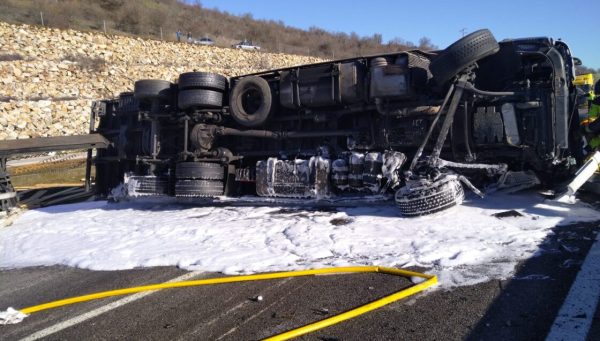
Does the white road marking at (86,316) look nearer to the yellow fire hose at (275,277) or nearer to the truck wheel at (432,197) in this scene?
the yellow fire hose at (275,277)

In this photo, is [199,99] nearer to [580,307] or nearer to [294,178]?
[294,178]

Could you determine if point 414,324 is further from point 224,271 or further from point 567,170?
point 567,170

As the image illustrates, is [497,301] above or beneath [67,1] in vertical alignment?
beneath

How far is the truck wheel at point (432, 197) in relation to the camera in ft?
16.6

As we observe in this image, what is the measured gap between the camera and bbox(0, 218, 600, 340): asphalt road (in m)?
2.55

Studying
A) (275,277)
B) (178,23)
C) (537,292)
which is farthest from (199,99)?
(178,23)

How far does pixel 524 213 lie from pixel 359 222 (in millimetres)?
1860

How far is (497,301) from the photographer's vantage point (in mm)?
2820

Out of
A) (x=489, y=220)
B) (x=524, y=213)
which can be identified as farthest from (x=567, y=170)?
(x=489, y=220)

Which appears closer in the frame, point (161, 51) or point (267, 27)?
point (161, 51)

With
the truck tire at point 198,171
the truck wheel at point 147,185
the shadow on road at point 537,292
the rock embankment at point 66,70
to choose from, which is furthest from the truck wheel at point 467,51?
the rock embankment at point 66,70

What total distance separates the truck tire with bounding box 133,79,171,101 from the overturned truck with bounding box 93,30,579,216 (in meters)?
0.02

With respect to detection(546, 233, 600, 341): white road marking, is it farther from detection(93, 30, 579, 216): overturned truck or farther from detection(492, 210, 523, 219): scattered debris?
detection(93, 30, 579, 216): overturned truck

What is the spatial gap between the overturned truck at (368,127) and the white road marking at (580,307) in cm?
199
